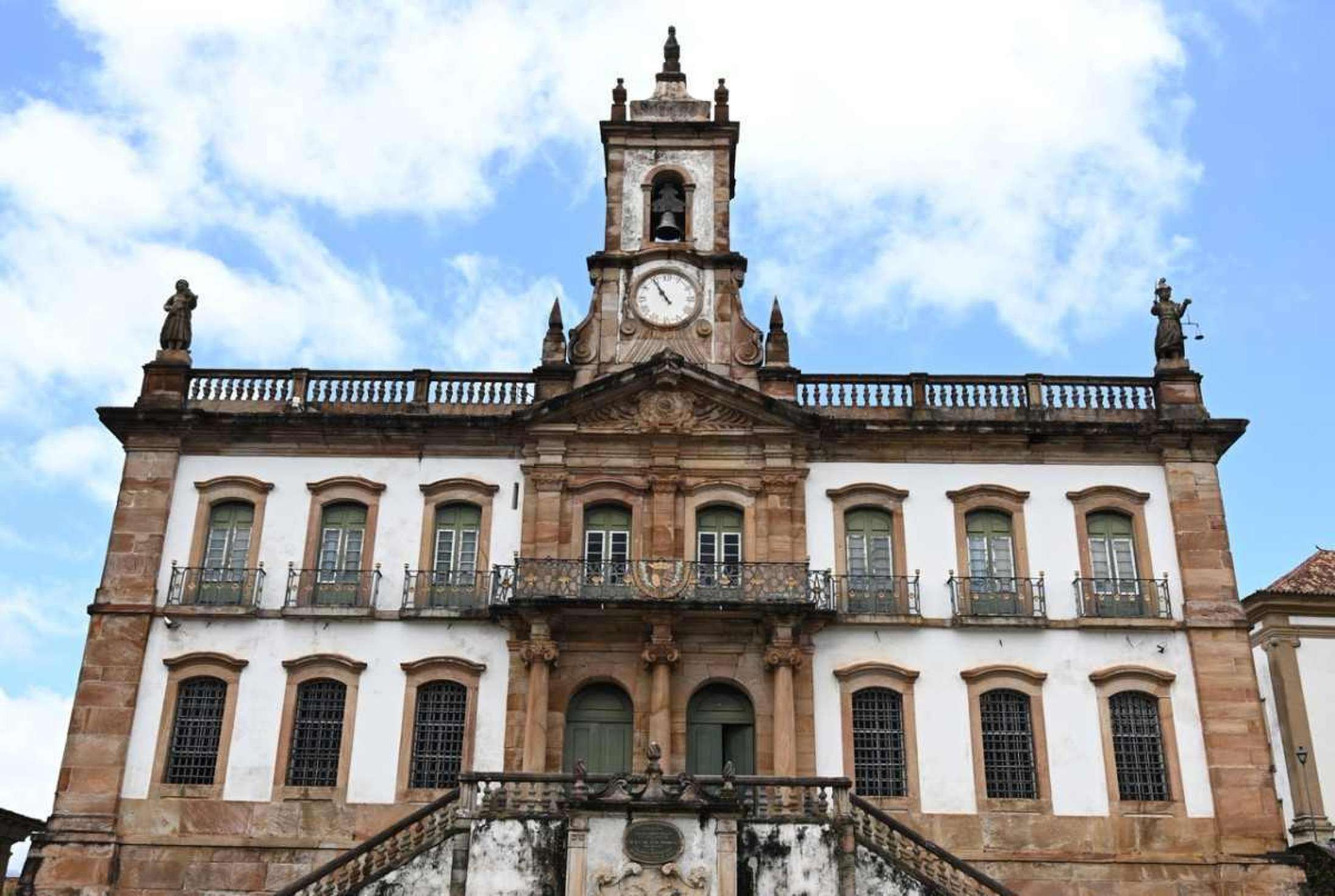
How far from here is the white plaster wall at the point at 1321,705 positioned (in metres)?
25.2

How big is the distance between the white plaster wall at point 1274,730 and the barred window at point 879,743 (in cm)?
778

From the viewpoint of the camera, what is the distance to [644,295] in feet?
83.6

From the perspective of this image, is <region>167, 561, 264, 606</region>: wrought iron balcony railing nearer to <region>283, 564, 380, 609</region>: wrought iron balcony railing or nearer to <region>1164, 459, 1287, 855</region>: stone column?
<region>283, 564, 380, 609</region>: wrought iron balcony railing

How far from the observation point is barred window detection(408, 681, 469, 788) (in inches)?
876

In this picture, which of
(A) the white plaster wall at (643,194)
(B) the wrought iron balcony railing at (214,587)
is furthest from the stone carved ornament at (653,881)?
(A) the white plaster wall at (643,194)

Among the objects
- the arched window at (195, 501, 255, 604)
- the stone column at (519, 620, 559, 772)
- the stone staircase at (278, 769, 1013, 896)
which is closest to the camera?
the stone staircase at (278, 769, 1013, 896)

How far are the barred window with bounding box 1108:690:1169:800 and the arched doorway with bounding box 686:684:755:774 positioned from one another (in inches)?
238

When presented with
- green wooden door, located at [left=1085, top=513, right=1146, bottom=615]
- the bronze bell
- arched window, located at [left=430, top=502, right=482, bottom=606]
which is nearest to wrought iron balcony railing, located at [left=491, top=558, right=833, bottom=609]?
arched window, located at [left=430, top=502, right=482, bottom=606]

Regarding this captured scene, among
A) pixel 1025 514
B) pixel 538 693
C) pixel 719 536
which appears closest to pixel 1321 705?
pixel 1025 514

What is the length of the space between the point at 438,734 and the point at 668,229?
10636 millimetres

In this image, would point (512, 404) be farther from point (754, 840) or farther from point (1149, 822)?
point (1149, 822)

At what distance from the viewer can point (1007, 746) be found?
2231 centimetres

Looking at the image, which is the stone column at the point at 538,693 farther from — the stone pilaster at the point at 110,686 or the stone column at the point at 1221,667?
the stone column at the point at 1221,667

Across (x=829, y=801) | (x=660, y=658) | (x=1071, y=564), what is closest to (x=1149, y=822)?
(x=1071, y=564)
